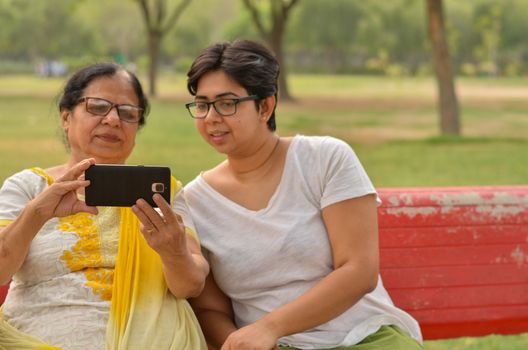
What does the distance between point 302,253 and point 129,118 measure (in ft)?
2.76

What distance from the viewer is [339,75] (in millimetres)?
77438

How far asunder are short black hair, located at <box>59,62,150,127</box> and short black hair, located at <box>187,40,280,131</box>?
0.26m

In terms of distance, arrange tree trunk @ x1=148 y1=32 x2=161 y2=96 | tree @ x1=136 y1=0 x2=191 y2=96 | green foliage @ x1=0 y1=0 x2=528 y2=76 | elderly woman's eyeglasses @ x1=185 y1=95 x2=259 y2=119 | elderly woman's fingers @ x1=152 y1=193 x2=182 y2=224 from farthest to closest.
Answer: green foliage @ x1=0 y1=0 x2=528 y2=76 < tree trunk @ x1=148 y1=32 x2=161 y2=96 < tree @ x1=136 y1=0 x2=191 y2=96 < elderly woman's eyeglasses @ x1=185 y1=95 x2=259 y2=119 < elderly woman's fingers @ x1=152 y1=193 x2=182 y2=224

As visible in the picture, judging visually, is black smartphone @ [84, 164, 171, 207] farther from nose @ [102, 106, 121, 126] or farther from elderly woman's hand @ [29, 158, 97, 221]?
nose @ [102, 106, 121, 126]

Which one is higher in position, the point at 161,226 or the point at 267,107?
the point at 267,107

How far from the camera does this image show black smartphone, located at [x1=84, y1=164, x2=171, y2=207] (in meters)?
2.93

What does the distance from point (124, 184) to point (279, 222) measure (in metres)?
0.67

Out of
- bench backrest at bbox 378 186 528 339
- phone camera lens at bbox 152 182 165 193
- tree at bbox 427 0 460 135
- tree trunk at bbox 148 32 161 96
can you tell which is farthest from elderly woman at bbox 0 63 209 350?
tree trunk at bbox 148 32 161 96

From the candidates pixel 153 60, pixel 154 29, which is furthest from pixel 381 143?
pixel 154 29

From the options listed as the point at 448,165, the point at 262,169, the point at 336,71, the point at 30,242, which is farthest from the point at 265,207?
the point at 336,71

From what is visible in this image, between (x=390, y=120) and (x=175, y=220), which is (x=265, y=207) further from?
(x=390, y=120)

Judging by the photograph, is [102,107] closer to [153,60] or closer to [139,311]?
[139,311]

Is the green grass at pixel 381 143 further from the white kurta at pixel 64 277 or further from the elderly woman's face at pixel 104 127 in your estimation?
the white kurta at pixel 64 277

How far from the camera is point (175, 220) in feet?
9.62
